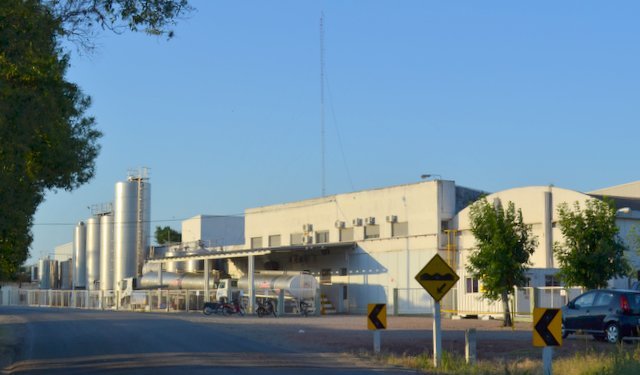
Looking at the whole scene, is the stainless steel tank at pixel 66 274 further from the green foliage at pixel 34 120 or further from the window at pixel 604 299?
the window at pixel 604 299

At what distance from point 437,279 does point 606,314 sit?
1079 cm

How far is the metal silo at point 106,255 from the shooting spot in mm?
75500

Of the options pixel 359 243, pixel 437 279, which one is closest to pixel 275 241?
pixel 359 243

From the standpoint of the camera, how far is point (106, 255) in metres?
76.1

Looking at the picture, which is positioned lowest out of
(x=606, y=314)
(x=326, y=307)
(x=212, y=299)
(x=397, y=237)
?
(x=326, y=307)

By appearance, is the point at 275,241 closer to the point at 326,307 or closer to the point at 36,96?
the point at 326,307

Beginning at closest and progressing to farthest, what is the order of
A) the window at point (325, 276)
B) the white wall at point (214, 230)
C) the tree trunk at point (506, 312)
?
the tree trunk at point (506, 312)
the window at point (325, 276)
the white wall at point (214, 230)

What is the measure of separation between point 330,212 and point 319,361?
40.9 metres

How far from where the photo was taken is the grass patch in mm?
16078

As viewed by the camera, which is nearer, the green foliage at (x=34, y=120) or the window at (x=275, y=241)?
the green foliage at (x=34, y=120)

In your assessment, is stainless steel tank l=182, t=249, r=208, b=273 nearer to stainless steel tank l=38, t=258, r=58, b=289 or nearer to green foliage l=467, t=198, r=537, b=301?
green foliage l=467, t=198, r=537, b=301

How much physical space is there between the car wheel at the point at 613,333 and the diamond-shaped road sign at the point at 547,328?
12.1 metres

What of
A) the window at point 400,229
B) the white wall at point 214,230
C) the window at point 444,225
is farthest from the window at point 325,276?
the white wall at point 214,230

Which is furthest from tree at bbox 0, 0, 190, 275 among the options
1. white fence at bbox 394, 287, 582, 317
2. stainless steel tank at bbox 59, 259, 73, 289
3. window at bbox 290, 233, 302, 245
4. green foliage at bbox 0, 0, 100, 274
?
stainless steel tank at bbox 59, 259, 73, 289
